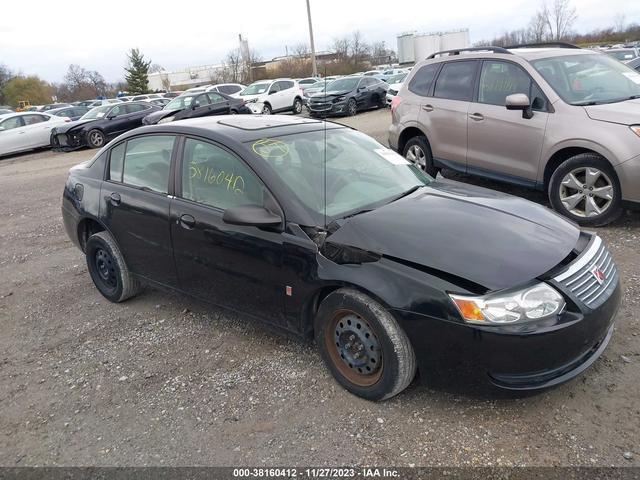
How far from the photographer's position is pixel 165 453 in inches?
108

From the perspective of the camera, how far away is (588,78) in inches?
233

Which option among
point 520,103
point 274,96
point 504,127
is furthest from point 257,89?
point 520,103

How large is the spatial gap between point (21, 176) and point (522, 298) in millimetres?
13737

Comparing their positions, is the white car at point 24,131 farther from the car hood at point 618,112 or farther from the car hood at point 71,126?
the car hood at point 618,112

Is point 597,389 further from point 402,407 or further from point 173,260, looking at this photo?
point 173,260

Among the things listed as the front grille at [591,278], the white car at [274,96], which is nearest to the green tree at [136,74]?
the white car at [274,96]

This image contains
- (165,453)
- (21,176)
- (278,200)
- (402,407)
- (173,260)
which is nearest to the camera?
(165,453)

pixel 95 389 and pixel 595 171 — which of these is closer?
pixel 95 389

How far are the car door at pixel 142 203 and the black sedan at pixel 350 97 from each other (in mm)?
15553

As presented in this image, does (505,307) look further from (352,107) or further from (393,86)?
(393,86)

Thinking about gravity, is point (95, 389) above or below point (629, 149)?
below

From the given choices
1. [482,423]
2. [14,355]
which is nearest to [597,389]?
[482,423]

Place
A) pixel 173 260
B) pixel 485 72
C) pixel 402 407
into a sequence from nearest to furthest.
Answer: pixel 402 407 < pixel 173 260 < pixel 485 72

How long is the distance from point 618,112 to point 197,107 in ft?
47.8
